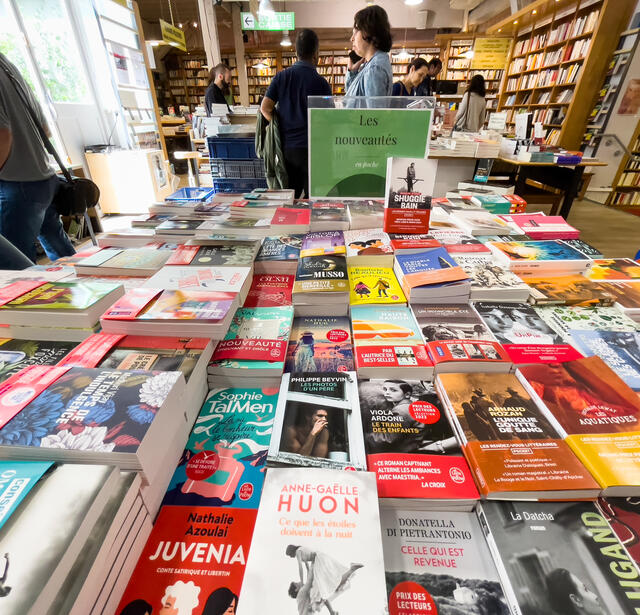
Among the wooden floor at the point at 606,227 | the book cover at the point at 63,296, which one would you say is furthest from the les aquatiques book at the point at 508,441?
the wooden floor at the point at 606,227

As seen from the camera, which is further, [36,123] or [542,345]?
[36,123]

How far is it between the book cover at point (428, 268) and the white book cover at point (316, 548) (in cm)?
65

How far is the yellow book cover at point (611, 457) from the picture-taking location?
588mm

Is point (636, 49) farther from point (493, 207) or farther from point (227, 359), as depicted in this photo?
point (227, 359)

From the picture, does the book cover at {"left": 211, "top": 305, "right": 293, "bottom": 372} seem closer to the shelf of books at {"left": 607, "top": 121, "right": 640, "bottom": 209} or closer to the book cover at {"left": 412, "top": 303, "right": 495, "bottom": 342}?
the book cover at {"left": 412, "top": 303, "right": 495, "bottom": 342}

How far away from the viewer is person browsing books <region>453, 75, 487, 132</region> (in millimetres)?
4781

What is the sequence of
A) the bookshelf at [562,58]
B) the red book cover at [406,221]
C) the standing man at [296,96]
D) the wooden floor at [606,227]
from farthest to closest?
the bookshelf at [562,58] → the wooden floor at [606,227] → the standing man at [296,96] → the red book cover at [406,221]

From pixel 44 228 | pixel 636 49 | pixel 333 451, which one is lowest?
pixel 44 228

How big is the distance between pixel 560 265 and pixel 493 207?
762 mm

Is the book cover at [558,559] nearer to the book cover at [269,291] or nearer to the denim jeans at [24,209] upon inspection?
the book cover at [269,291]

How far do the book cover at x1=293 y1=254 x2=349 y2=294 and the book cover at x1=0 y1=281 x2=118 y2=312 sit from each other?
555mm

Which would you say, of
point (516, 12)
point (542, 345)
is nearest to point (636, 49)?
point (516, 12)

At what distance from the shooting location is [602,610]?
473 mm

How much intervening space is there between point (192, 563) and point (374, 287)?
2.87 feet
